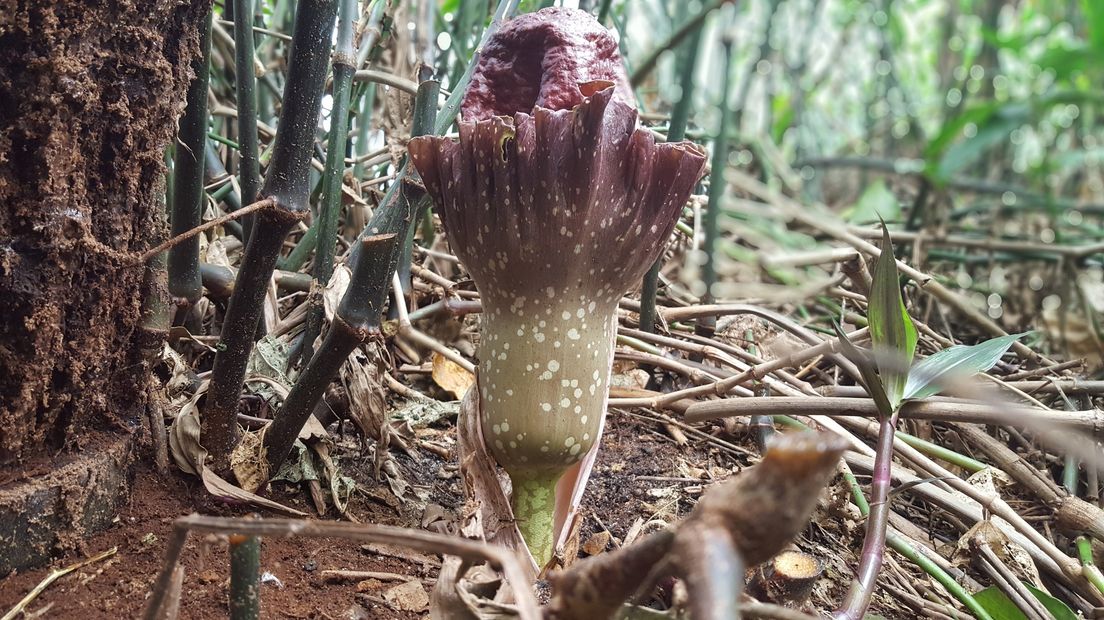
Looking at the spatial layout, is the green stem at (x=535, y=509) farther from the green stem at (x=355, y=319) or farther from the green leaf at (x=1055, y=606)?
the green leaf at (x=1055, y=606)

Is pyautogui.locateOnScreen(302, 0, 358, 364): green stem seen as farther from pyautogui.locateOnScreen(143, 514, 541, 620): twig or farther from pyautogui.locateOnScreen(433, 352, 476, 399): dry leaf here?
pyautogui.locateOnScreen(143, 514, 541, 620): twig

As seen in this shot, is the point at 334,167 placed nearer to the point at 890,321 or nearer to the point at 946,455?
the point at 890,321

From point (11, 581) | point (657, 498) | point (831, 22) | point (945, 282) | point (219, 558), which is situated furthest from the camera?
point (831, 22)

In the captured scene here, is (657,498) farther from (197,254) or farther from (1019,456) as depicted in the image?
(197,254)

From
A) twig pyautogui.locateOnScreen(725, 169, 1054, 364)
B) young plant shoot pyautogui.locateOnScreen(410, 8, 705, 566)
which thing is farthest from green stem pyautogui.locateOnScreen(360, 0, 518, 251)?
twig pyautogui.locateOnScreen(725, 169, 1054, 364)

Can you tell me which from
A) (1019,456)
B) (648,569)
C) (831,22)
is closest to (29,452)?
(648,569)
